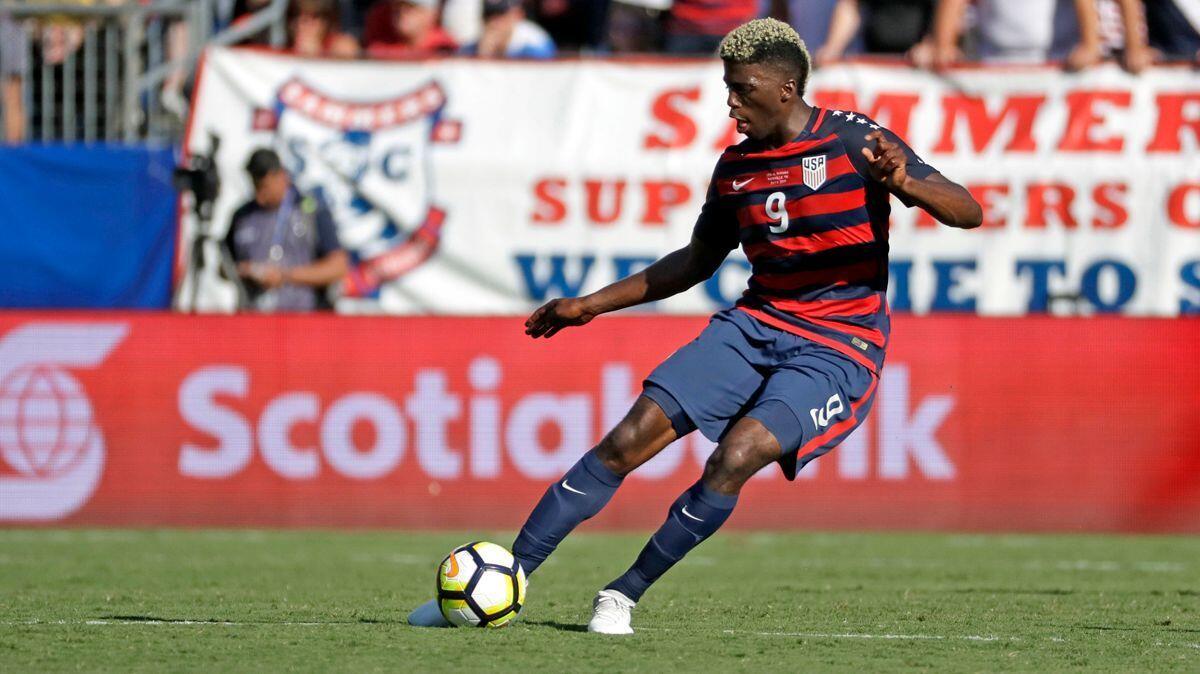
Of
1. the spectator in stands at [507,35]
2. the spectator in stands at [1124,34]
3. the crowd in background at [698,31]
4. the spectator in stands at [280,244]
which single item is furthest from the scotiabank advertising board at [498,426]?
the spectator in stands at [507,35]

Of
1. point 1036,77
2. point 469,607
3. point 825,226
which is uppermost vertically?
point 1036,77

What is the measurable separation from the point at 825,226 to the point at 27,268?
8968mm

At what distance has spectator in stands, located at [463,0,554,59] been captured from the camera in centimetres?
1451

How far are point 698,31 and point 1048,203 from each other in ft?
9.74

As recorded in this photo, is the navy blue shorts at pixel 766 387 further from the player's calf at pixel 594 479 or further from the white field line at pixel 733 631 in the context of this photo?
the white field line at pixel 733 631

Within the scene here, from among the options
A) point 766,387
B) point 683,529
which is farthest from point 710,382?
point 683,529

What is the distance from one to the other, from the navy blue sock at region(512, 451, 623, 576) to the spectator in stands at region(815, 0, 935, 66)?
7925mm

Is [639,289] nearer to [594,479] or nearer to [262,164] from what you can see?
[594,479]

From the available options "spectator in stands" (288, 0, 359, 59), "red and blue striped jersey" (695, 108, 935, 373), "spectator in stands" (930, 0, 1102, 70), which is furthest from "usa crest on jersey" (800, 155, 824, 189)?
"spectator in stands" (288, 0, 359, 59)

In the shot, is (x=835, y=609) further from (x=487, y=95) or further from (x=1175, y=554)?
(x=487, y=95)

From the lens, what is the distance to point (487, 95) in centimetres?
1387

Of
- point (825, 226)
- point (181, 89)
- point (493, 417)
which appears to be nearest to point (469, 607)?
point (825, 226)

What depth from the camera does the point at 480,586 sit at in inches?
261

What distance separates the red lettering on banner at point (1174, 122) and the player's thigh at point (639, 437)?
7935mm
